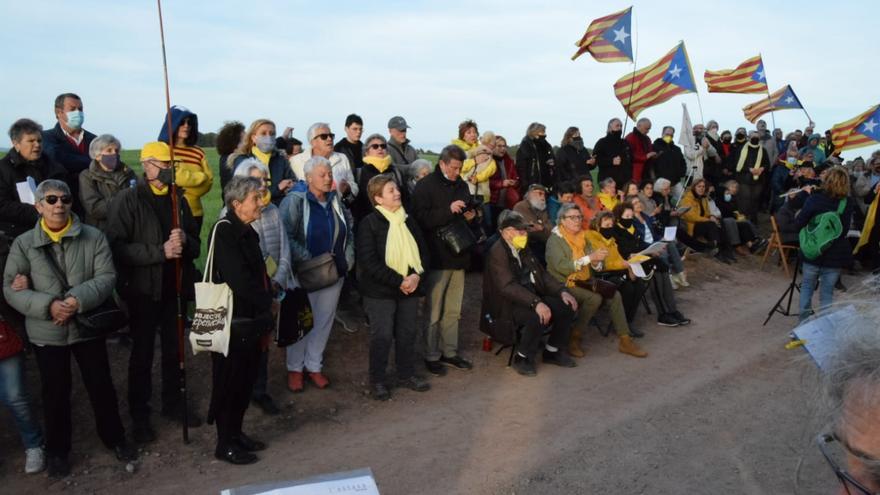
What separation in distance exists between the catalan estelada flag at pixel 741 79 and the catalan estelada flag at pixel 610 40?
4.45 m

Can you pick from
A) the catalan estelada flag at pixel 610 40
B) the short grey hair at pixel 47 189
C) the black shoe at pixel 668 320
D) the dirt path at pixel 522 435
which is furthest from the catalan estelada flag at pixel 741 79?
the short grey hair at pixel 47 189

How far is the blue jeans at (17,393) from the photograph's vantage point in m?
5.30

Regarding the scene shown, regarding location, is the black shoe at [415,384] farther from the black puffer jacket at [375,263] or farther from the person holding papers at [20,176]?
the person holding papers at [20,176]

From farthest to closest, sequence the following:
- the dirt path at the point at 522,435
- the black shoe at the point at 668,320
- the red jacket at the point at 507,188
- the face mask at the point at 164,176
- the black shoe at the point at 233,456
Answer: the red jacket at the point at 507,188 → the black shoe at the point at 668,320 → the face mask at the point at 164,176 → the black shoe at the point at 233,456 → the dirt path at the point at 522,435

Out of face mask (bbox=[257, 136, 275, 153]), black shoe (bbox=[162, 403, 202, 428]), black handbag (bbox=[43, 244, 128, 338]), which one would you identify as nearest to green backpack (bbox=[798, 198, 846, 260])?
face mask (bbox=[257, 136, 275, 153])

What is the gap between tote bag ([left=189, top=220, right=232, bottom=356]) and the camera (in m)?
5.16

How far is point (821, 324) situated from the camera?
2.27m

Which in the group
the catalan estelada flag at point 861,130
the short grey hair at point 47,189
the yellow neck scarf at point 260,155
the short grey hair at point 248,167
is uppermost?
the catalan estelada flag at point 861,130

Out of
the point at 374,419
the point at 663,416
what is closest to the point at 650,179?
the point at 663,416

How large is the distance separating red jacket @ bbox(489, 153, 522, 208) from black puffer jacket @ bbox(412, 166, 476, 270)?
3.02 m

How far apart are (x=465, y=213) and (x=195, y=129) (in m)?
3.08

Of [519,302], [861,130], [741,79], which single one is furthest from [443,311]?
[861,130]

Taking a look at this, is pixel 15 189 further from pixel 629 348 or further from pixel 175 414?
pixel 629 348

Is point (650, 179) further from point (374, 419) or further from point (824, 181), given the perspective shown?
point (374, 419)
